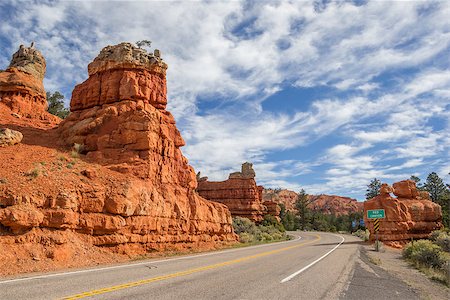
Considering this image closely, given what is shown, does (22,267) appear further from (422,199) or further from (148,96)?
(422,199)

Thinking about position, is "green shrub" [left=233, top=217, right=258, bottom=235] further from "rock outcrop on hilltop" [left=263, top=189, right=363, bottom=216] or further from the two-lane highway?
"rock outcrop on hilltop" [left=263, top=189, right=363, bottom=216]

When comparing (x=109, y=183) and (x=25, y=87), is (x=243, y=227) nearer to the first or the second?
(x=25, y=87)

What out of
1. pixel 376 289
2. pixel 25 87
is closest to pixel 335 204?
pixel 25 87

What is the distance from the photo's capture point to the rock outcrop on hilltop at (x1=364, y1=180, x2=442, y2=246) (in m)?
40.7

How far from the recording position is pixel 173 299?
26.1 feet

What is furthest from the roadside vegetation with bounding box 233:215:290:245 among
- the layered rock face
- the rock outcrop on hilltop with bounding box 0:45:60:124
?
the rock outcrop on hilltop with bounding box 0:45:60:124

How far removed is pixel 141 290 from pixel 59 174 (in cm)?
1329

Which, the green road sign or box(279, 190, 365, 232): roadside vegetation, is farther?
box(279, 190, 365, 232): roadside vegetation

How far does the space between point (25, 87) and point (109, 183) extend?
2432cm

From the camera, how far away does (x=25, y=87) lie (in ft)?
125

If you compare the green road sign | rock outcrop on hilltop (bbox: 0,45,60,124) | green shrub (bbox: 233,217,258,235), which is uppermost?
rock outcrop on hilltop (bbox: 0,45,60,124)

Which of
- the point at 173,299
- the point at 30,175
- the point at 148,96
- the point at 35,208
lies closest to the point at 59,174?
the point at 30,175

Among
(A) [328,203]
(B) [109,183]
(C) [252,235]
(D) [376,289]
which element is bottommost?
(D) [376,289]

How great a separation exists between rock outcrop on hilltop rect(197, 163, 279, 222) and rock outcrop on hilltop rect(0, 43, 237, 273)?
139 feet
